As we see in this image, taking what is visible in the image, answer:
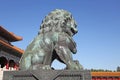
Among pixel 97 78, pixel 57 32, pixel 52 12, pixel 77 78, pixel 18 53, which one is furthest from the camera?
pixel 97 78

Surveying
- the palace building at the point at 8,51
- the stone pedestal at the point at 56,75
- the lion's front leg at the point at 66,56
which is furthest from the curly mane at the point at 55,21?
the palace building at the point at 8,51

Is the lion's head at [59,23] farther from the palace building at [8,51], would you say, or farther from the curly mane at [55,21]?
the palace building at [8,51]

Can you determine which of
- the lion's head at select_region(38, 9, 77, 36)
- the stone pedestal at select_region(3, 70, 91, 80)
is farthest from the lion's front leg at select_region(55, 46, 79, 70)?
the lion's head at select_region(38, 9, 77, 36)

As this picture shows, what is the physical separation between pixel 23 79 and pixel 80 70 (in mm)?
912

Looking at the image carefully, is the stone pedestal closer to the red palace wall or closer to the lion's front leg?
the lion's front leg

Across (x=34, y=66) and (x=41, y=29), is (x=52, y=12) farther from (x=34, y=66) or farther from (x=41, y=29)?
(x=34, y=66)

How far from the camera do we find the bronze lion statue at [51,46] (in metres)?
4.02

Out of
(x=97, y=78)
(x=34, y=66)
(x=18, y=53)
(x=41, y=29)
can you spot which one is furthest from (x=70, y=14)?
(x=97, y=78)

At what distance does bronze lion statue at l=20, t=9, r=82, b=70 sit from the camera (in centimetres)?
402

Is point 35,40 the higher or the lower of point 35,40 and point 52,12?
the lower

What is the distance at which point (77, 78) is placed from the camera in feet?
12.1

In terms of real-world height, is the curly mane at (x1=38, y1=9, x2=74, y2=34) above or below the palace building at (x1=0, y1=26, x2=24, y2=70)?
below

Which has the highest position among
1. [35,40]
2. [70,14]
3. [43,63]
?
[70,14]

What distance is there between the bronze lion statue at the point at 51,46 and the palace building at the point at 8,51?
11940mm
